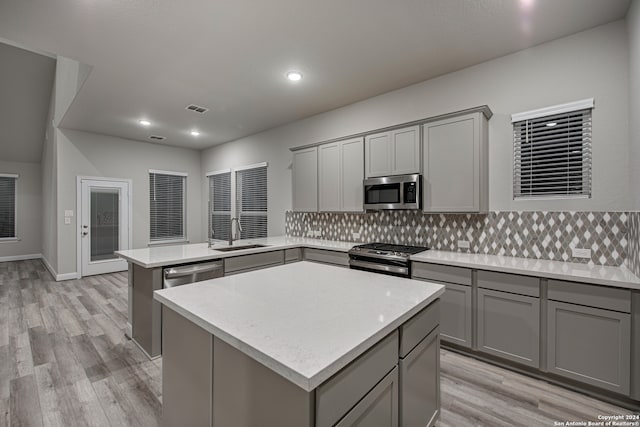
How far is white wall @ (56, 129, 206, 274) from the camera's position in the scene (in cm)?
562

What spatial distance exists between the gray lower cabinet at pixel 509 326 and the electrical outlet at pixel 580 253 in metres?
0.70

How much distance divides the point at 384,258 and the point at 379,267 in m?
0.12

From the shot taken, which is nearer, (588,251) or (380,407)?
(380,407)

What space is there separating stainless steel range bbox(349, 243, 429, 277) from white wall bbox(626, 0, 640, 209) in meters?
1.79

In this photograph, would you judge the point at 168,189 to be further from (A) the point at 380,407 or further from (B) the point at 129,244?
(A) the point at 380,407

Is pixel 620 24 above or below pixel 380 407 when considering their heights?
above

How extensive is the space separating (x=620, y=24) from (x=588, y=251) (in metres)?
1.93

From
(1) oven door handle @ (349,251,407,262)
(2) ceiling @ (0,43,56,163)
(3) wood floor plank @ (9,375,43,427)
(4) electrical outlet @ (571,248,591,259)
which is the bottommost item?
(3) wood floor plank @ (9,375,43,427)

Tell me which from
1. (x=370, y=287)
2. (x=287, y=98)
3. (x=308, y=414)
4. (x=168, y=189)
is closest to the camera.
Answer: (x=308, y=414)

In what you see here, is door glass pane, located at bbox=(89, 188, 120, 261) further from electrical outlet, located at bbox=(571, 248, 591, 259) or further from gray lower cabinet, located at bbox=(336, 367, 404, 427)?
electrical outlet, located at bbox=(571, 248, 591, 259)

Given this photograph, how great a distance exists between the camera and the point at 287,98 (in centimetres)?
415

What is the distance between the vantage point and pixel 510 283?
245cm

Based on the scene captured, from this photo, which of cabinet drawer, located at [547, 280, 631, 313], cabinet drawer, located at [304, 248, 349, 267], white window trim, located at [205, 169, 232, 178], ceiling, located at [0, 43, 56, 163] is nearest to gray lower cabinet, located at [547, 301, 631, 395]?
cabinet drawer, located at [547, 280, 631, 313]

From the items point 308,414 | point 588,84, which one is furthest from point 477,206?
point 308,414
